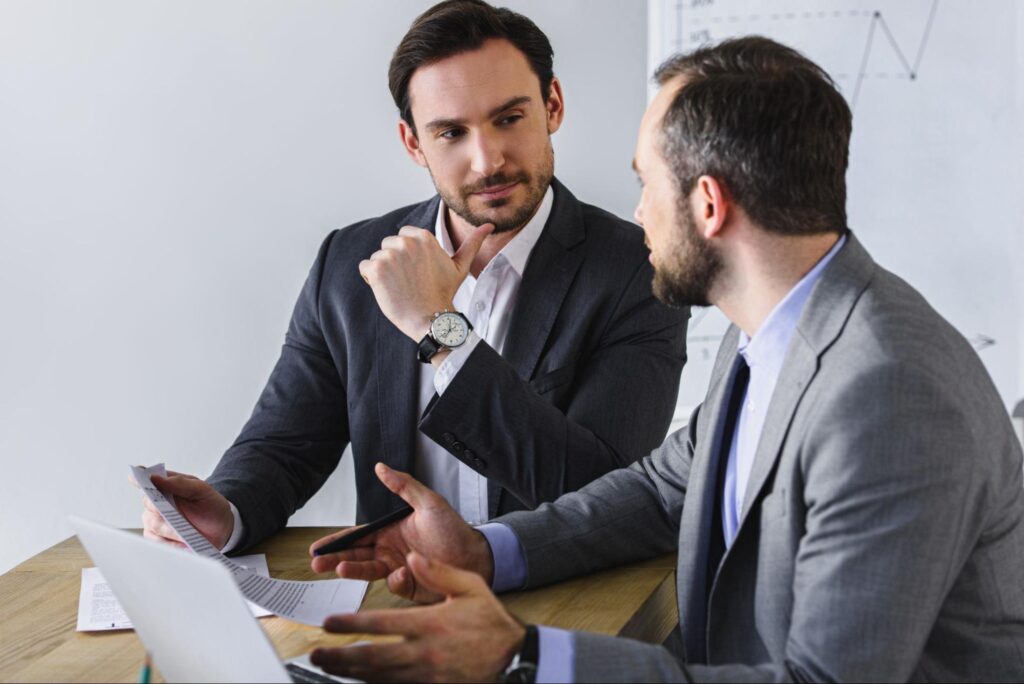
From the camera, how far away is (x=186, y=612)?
3.54 ft

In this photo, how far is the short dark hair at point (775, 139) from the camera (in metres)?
1.41

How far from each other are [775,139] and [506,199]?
900 mm

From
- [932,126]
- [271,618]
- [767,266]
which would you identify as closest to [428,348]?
[271,618]

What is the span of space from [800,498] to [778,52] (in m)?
0.56

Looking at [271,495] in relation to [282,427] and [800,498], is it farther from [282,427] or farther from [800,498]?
[800,498]

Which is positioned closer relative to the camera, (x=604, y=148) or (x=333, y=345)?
(x=333, y=345)

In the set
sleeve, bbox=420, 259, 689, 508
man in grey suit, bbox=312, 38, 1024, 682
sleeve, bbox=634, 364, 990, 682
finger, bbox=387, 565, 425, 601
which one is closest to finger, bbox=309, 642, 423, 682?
man in grey suit, bbox=312, 38, 1024, 682

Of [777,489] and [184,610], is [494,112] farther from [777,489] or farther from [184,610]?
[184,610]

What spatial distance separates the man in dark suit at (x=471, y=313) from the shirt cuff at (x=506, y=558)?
327mm

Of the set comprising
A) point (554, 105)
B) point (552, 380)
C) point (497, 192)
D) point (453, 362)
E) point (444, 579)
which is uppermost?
point (554, 105)

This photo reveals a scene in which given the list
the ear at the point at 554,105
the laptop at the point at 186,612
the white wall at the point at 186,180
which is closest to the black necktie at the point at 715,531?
the laptop at the point at 186,612

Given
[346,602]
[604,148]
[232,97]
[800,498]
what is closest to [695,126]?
[800,498]

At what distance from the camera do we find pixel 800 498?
1.28 meters

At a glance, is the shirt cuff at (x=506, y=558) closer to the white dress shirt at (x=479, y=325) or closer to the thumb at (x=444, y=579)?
the thumb at (x=444, y=579)
